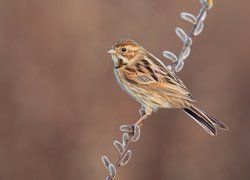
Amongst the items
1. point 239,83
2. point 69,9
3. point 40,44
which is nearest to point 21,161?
point 40,44

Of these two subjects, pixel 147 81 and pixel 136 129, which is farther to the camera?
pixel 147 81

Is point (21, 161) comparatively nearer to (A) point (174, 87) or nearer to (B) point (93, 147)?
(B) point (93, 147)

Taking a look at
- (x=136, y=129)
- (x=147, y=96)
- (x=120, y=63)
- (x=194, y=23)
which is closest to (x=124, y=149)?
(x=136, y=129)

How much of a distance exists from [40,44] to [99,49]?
840 millimetres

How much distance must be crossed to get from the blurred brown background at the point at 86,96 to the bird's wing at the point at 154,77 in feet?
11.3

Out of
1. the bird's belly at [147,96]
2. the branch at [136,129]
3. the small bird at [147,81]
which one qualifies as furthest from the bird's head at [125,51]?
the branch at [136,129]

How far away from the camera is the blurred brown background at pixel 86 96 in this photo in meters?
8.46

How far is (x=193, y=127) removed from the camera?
8.73 metres

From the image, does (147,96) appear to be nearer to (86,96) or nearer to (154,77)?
(154,77)

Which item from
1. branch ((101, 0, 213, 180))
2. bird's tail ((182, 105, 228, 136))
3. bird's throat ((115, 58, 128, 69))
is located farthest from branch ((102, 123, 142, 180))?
bird's throat ((115, 58, 128, 69))

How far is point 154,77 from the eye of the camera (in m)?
4.88

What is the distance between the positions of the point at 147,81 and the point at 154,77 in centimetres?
7

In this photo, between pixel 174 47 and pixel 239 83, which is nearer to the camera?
pixel 174 47

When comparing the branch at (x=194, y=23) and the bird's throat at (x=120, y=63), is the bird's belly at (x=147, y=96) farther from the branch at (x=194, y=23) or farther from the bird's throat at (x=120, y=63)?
the branch at (x=194, y=23)
